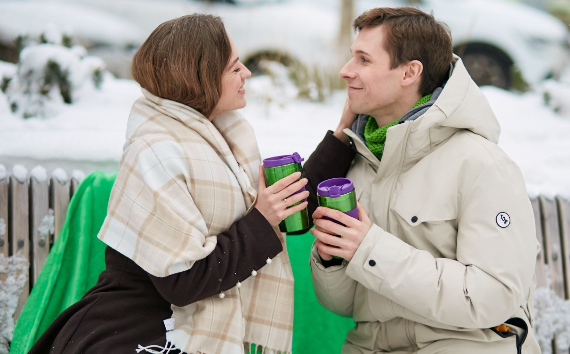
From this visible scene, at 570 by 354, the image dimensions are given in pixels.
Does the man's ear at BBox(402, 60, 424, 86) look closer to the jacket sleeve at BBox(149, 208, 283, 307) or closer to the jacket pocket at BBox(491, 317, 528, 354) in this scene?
the jacket sleeve at BBox(149, 208, 283, 307)

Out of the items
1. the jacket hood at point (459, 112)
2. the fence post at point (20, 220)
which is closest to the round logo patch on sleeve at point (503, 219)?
the jacket hood at point (459, 112)

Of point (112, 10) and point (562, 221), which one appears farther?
point (112, 10)

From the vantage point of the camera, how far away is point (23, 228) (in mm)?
2686

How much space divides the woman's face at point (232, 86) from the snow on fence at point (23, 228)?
41.2 inches

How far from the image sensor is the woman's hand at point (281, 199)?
1955 millimetres

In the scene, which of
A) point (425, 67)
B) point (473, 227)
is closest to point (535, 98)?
point (425, 67)

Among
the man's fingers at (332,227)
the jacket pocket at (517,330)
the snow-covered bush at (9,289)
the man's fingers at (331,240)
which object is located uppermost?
the man's fingers at (332,227)

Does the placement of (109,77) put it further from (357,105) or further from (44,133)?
(357,105)

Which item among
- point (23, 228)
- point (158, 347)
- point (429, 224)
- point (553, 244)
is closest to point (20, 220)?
point (23, 228)

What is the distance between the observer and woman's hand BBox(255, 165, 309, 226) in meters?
1.96

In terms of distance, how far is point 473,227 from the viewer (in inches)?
75.4

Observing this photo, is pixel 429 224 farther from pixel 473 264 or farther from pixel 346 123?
pixel 346 123

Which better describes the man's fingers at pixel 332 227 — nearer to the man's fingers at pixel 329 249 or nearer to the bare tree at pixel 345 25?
Answer: the man's fingers at pixel 329 249

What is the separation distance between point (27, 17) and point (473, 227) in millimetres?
5846
